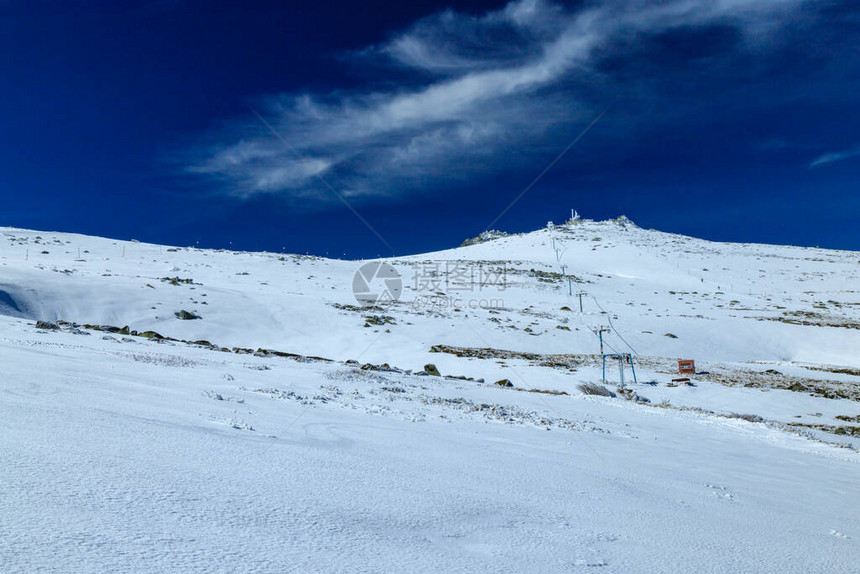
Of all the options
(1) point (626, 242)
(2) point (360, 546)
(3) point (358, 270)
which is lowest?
(2) point (360, 546)

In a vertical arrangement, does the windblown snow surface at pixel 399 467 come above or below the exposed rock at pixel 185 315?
below

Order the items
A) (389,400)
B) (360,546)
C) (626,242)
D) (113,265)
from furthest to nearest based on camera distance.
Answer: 1. (626,242)
2. (113,265)
3. (389,400)
4. (360,546)

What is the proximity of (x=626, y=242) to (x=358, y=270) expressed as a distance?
48096mm

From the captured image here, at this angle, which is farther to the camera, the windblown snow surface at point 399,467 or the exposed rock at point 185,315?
the exposed rock at point 185,315

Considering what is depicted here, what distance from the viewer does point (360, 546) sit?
2.30 m

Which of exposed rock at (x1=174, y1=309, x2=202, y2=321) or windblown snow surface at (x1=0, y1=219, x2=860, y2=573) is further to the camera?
exposed rock at (x1=174, y1=309, x2=202, y2=321)

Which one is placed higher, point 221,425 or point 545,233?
point 545,233

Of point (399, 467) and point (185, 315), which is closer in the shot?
point (399, 467)

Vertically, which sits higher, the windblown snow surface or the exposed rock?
the exposed rock

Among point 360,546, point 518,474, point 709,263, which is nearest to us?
point 360,546

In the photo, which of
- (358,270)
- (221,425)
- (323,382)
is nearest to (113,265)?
(358,270)

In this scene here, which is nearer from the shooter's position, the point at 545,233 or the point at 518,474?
the point at 518,474

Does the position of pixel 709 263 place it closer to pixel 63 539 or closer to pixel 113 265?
pixel 113 265

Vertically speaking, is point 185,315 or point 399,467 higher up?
point 185,315
